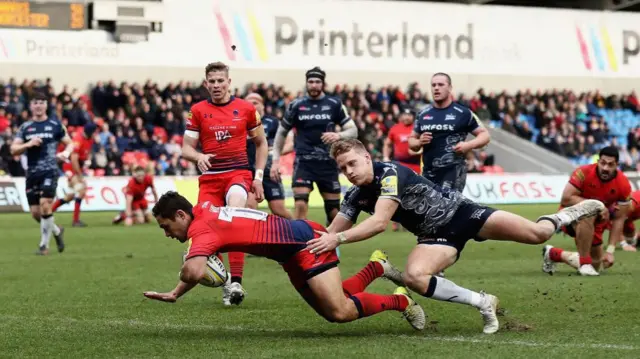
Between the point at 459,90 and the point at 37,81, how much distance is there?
55.4 ft

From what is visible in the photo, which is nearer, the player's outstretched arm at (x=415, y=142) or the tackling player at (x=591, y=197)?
the tackling player at (x=591, y=197)

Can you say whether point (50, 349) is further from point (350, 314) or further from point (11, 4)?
point (11, 4)

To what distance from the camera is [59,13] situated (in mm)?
37688

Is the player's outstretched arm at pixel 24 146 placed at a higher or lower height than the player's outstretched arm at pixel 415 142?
lower

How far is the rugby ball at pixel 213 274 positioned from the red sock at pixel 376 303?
3.45 ft

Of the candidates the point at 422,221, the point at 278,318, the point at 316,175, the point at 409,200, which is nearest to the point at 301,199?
the point at 316,175

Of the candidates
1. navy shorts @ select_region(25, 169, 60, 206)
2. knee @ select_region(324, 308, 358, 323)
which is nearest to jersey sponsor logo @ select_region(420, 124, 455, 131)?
knee @ select_region(324, 308, 358, 323)

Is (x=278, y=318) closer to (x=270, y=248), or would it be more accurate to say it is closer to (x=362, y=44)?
(x=270, y=248)

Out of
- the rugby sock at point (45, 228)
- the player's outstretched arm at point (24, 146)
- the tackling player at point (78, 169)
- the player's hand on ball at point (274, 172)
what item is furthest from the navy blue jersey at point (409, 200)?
the tackling player at point (78, 169)

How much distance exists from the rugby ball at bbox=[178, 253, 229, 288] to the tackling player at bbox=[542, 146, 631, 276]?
5424 millimetres

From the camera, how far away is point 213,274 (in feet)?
28.3

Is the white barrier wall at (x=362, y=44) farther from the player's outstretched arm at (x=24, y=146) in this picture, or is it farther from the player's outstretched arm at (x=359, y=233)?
the player's outstretched arm at (x=359, y=233)

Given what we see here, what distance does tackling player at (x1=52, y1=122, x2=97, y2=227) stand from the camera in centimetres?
2442

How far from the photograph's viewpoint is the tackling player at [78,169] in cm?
2442
